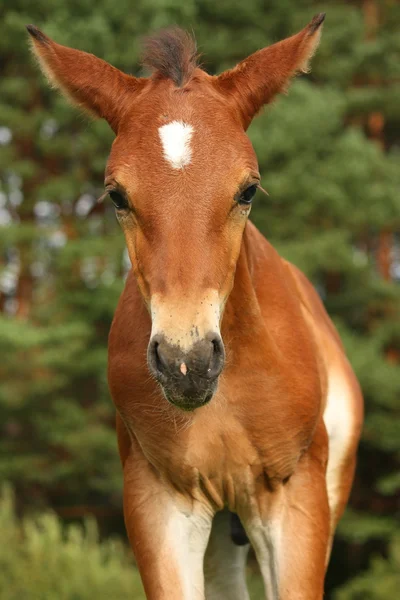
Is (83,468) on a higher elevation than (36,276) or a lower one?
lower

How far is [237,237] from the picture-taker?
3244 millimetres

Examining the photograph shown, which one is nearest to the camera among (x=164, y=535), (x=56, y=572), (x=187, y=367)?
(x=187, y=367)

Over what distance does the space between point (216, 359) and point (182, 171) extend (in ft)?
2.02

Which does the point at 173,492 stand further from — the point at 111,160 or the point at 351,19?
the point at 351,19

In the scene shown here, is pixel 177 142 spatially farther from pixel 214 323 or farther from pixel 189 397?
pixel 189 397

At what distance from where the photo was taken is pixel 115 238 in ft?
52.5

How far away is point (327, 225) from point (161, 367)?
47.5 feet

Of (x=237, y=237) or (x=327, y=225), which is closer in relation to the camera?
(x=237, y=237)

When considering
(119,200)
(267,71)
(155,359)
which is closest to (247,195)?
(119,200)

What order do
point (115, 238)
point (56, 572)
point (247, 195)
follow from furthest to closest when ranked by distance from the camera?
point (115, 238) < point (56, 572) < point (247, 195)

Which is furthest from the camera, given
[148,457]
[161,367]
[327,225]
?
[327,225]

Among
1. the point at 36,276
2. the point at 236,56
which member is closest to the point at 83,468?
the point at 36,276

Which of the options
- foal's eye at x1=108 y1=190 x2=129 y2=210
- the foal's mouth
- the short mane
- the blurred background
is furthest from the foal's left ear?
the blurred background

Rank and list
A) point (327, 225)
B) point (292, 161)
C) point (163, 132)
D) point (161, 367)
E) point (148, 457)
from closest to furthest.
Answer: point (161, 367) → point (163, 132) → point (148, 457) → point (292, 161) → point (327, 225)
